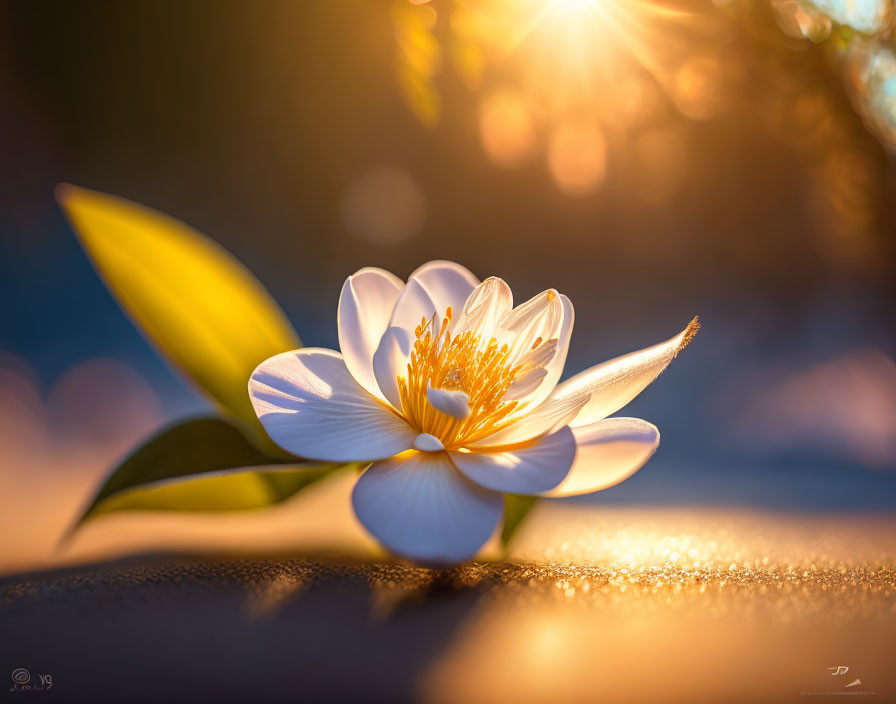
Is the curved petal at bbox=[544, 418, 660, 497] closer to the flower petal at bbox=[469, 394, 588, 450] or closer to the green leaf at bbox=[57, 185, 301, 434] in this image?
the flower petal at bbox=[469, 394, 588, 450]

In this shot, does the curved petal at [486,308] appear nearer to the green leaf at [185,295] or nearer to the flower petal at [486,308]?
the flower petal at [486,308]

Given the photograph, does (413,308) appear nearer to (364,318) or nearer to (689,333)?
(364,318)

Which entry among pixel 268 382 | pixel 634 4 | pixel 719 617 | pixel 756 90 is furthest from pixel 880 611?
pixel 756 90

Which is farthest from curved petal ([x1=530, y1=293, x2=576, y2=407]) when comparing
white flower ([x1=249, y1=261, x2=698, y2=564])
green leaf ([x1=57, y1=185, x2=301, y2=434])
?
green leaf ([x1=57, y1=185, x2=301, y2=434])

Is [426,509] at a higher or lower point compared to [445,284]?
lower

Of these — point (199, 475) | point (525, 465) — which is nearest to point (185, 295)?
point (199, 475)

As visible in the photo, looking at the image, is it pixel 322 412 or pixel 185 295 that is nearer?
pixel 322 412
